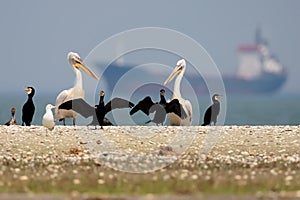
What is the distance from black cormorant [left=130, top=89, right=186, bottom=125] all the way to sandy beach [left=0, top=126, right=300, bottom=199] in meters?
2.00

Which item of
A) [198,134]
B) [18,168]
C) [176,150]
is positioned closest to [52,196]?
[18,168]

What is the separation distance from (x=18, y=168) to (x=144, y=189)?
4.35 metres

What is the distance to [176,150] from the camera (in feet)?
69.6

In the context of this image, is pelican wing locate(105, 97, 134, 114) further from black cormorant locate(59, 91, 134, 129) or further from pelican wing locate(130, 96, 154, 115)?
pelican wing locate(130, 96, 154, 115)

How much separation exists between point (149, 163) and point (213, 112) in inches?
609

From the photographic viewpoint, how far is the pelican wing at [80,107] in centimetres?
2725

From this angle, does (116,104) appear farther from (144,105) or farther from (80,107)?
(144,105)

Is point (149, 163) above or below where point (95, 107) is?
below

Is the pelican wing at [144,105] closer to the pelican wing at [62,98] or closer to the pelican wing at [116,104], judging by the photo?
the pelican wing at [116,104]

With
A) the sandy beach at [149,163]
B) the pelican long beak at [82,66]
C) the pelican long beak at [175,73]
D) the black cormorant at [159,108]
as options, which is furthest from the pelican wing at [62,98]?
the pelican long beak at [175,73]

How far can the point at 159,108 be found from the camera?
30.0 m

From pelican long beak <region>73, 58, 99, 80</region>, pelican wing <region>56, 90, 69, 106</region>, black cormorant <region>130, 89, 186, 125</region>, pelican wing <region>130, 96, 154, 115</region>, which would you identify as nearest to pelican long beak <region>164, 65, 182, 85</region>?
black cormorant <region>130, 89, 186, 125</region>

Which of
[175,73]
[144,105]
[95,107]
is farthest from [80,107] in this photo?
[175,73]

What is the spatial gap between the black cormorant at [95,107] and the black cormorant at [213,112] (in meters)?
4.43
